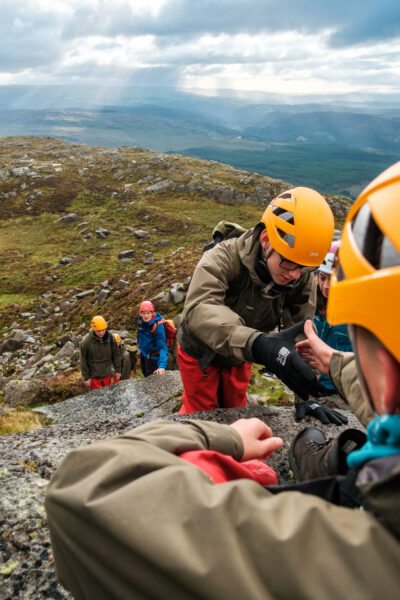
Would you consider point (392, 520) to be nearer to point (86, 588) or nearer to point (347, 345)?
point (86, 588)

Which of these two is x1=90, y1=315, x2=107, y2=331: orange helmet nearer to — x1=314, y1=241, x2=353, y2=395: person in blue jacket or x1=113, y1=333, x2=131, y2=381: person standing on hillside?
x1=113, y1=333, x2=131, y2=381: person standing on hillside

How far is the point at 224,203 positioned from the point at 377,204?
198 feet

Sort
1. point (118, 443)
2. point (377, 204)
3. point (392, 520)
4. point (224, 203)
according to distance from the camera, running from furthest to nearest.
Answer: point (224, 203) → point (118, 443) → point (377, 204) → point (392, 520)

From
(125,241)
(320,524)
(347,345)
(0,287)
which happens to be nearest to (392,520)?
(320,524)

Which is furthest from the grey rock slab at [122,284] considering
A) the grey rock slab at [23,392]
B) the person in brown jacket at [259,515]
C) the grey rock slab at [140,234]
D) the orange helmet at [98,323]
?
the person in brown jacket at [259,515]

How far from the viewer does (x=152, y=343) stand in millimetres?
11805

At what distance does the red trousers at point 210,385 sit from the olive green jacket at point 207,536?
13.1 ft

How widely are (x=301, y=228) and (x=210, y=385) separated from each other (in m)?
3.04

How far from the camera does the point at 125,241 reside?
139 ft

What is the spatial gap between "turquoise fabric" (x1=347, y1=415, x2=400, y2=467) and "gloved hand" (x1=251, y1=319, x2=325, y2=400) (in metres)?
1.66

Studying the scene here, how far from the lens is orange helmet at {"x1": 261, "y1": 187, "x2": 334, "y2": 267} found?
401cm

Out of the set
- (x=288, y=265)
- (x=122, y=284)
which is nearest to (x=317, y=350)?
(x=288, y=265)

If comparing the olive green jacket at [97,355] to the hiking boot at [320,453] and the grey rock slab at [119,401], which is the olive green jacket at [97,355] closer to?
the grey rock slab at [119,401]

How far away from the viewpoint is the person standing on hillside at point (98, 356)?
1128 cm
